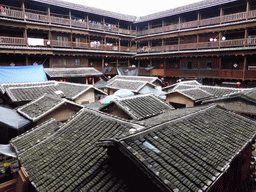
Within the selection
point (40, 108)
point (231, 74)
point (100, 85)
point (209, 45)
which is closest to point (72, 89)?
point (40, 108)

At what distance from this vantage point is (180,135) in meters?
5.79

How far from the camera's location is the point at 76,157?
6105mm

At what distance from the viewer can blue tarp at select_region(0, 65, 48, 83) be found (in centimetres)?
1708

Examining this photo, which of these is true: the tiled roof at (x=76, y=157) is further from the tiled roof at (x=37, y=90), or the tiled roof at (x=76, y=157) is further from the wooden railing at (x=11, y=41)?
the wooden railing at (x=11, y=41)

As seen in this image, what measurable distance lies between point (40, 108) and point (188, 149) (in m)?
9.81

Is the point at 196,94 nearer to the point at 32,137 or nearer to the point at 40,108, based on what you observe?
the point at 40,108

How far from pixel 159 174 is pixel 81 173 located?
2.57m

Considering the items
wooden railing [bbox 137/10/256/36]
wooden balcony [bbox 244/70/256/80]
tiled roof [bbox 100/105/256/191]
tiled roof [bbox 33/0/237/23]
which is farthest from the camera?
tiled roof [bbox 33/0/237/23]

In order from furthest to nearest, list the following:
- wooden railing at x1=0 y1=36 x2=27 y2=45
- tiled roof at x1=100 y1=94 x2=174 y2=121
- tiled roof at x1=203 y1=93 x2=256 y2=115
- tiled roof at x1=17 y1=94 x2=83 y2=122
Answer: wooden railing at x1=0 y1=36 x2=27 y2=45
tiled roof at x1=203 y1=93 x2=256 y2=115
tiled roof at x1=17 y1=94 x2=83 y2=122
tiled roof at x1=100 y1=94 x2=174 y2=121

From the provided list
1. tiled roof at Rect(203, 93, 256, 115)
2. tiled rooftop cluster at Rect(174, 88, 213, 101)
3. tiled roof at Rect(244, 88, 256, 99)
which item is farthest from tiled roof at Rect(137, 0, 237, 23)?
tiled roof at Rect(203, 93, 256, 115)

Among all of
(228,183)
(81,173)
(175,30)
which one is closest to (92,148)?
(81,173)

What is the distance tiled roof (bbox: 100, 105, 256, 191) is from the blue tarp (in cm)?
1658

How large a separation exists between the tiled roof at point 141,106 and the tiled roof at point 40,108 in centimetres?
411

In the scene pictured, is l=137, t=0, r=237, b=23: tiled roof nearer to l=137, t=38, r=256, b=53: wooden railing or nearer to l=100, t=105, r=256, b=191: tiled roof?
l=137, t=38, r=256, b=53: wooden railing
